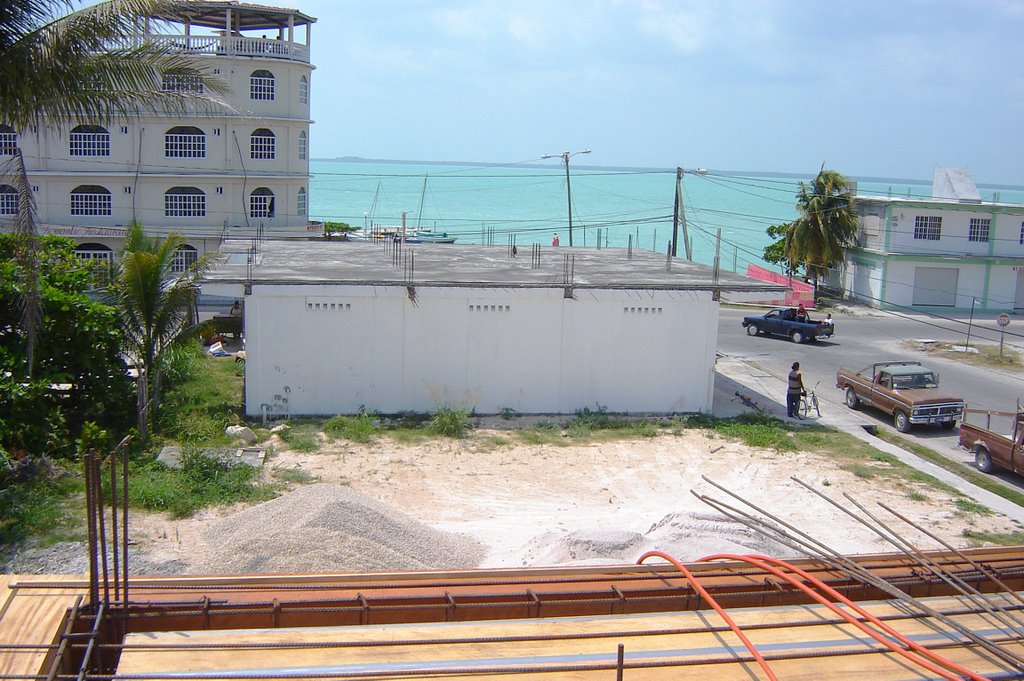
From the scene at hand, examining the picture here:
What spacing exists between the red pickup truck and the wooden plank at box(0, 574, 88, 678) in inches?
746

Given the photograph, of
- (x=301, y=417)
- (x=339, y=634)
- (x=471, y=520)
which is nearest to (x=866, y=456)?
(x=471, y=520)

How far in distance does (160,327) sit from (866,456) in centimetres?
1596

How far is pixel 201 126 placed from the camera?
4616 centimetres

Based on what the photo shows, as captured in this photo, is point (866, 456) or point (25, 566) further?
point (866, 456)

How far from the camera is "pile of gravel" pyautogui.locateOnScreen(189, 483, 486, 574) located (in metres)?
13.4

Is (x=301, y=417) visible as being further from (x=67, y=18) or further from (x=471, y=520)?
(x=67, y=18)

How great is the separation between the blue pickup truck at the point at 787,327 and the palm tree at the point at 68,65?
2693cm

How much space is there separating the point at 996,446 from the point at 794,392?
5062mm

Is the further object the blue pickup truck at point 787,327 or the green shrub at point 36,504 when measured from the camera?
the blue pickup truck at point 787,327

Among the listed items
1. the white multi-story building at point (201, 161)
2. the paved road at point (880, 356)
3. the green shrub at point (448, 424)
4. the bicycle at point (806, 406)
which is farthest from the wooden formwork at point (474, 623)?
the white multi-story building at point (201, 161)

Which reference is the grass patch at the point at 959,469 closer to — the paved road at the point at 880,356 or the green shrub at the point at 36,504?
the paved road at the point at 880,356

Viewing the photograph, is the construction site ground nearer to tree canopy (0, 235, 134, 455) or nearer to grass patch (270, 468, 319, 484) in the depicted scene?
grass patch (270, 468, 319, 484)

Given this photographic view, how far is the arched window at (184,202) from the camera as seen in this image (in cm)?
4675

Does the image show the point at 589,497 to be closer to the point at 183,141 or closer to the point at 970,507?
the point at 970,507
